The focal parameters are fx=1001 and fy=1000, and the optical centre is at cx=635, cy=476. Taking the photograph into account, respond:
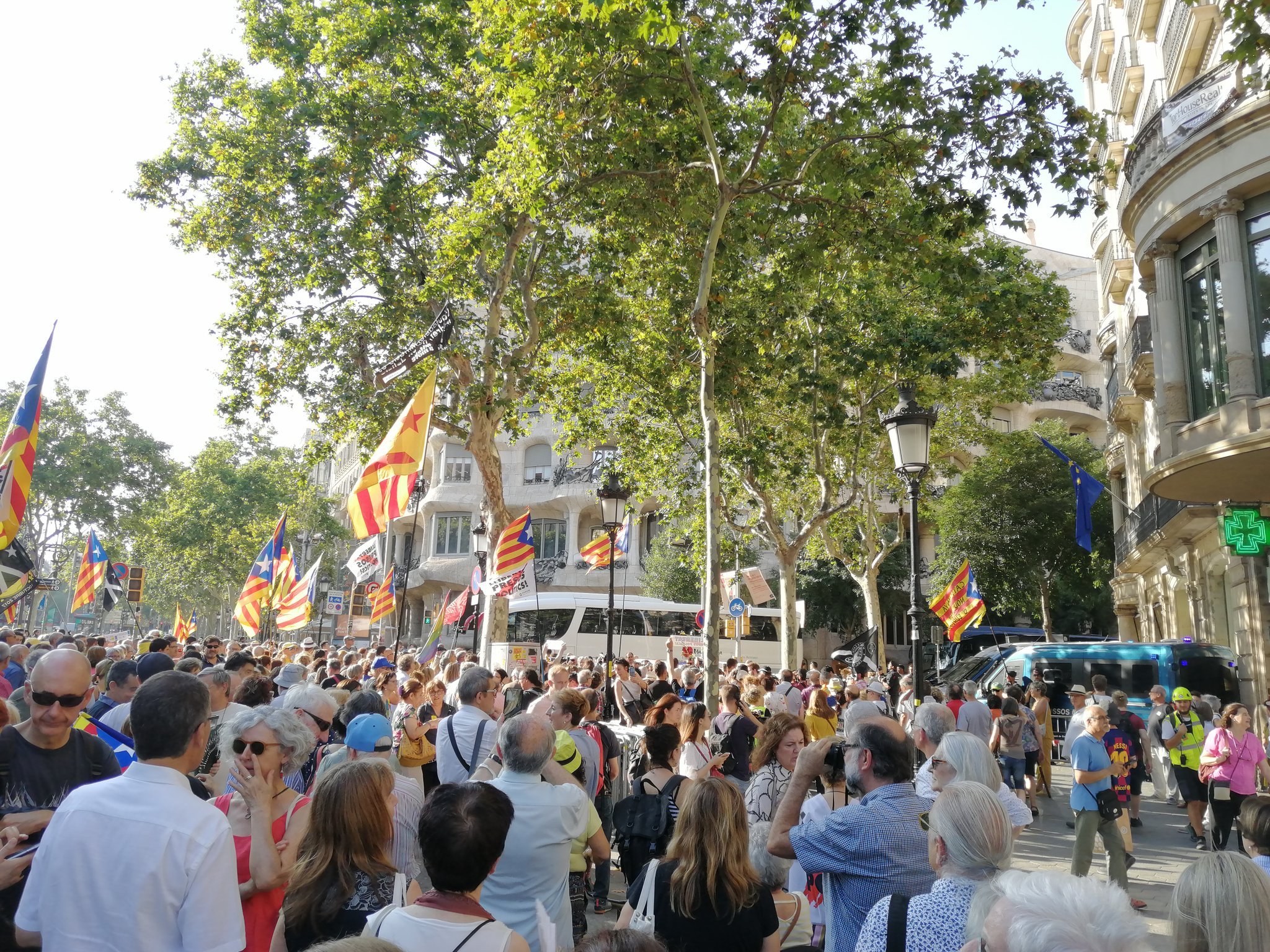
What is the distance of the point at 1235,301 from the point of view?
612 inches

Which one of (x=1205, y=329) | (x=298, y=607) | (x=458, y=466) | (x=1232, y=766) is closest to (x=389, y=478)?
(x=298, y=607)

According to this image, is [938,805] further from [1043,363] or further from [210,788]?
[1043,363]

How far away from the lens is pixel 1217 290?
54.0ft

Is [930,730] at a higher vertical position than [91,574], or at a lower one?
lower

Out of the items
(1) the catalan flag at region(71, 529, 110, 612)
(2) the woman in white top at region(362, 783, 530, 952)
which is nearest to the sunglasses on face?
(2) the woman in white top at region(362, 783, 530, 952)

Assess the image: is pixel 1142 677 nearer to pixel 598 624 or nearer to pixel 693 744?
pixel 693 744

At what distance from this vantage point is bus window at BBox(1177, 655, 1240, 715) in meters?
Result: 18.8

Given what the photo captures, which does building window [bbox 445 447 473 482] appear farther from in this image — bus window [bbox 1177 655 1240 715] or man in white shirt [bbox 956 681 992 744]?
man in white shirt [bbox 956 681 992 744]

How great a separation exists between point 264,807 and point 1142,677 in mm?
20166

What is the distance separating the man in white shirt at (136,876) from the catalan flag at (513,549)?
1372 centimetres

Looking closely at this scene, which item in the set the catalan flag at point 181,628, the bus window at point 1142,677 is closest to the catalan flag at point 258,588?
the catalan flag at point 181,628

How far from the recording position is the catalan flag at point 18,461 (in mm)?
8633

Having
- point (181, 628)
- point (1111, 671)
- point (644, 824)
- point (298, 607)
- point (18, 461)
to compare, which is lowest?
point (644, 824)

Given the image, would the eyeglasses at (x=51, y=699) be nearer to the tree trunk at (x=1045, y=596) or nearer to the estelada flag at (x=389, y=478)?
the estelada flag at (x=389, y=478)
